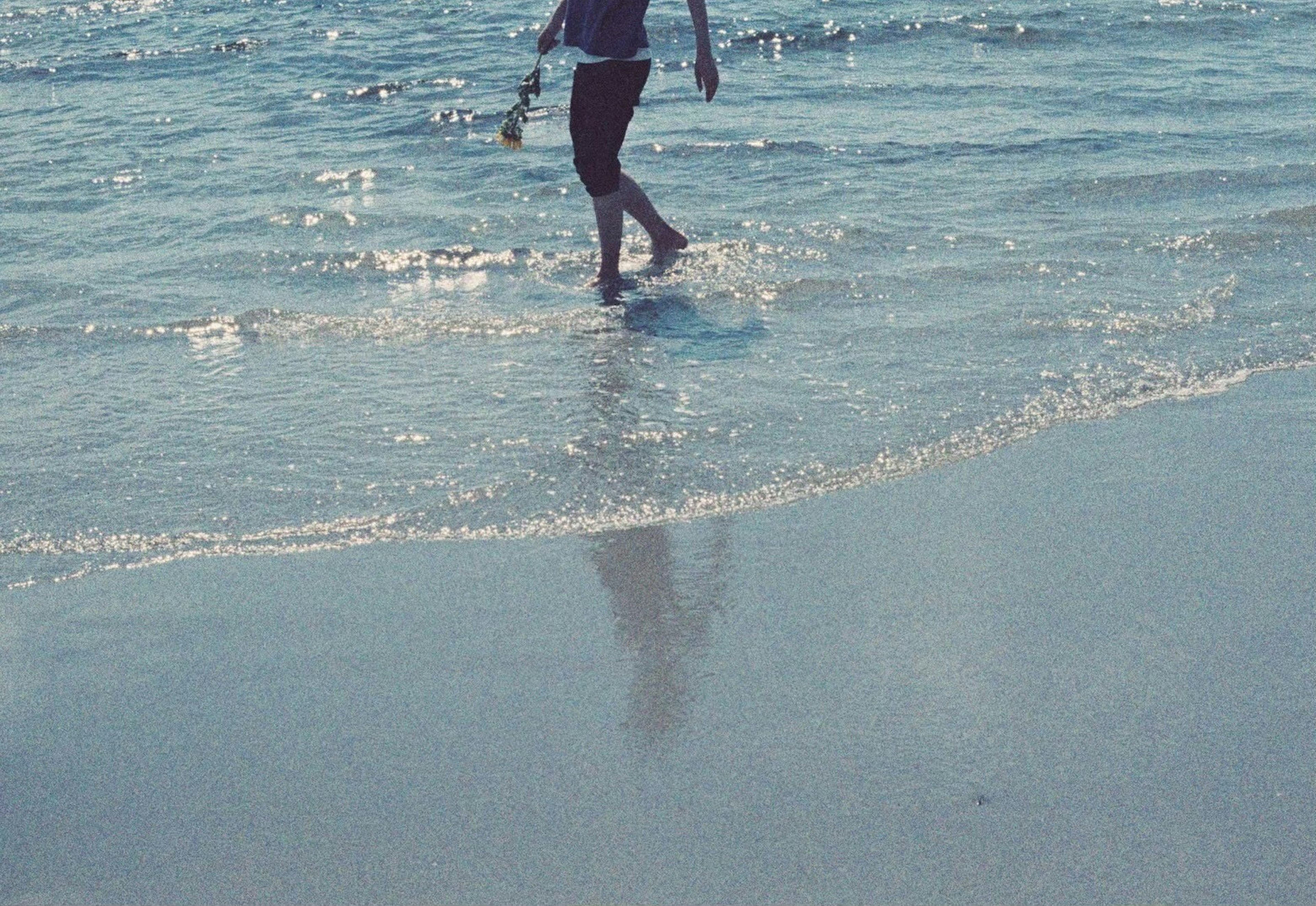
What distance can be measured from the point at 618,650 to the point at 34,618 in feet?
4.78

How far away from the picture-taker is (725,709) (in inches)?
129

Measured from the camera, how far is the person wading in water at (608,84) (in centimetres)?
613

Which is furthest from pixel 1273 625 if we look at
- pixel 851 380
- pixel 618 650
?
pixel 851 380

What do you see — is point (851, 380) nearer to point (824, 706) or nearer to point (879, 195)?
point (824, 706)

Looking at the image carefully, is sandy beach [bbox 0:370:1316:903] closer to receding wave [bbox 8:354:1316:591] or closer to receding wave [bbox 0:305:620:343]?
receding wave [bbox 8:354:1316:591]

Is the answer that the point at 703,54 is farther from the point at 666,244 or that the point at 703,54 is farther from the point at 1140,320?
→ the point at 1140,320

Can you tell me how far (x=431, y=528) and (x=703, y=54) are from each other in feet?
8.91

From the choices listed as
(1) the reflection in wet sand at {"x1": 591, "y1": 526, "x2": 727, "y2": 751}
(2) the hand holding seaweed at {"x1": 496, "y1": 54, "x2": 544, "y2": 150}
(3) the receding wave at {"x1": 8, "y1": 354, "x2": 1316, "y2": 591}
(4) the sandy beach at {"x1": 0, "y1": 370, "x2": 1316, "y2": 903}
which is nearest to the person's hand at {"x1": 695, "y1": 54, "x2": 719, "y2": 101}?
(2) the hand holding seaweed at {"x1": 496, "y1": 54, "x2": 544, "y2": 150}

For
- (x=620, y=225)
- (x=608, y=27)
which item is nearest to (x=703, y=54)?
(x=608, y=27)

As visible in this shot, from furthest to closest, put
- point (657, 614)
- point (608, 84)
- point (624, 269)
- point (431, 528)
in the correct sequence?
point (624, 269) < point (608, 84) < point (431, 528) < point (657, 614)

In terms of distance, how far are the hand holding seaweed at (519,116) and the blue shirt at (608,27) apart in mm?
339

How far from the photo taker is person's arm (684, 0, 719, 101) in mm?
6059

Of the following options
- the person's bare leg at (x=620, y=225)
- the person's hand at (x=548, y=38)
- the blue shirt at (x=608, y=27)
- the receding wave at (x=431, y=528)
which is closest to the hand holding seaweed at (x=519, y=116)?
the person's hand at (x=548, y=38)

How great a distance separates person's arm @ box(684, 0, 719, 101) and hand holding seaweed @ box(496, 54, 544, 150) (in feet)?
2.48
